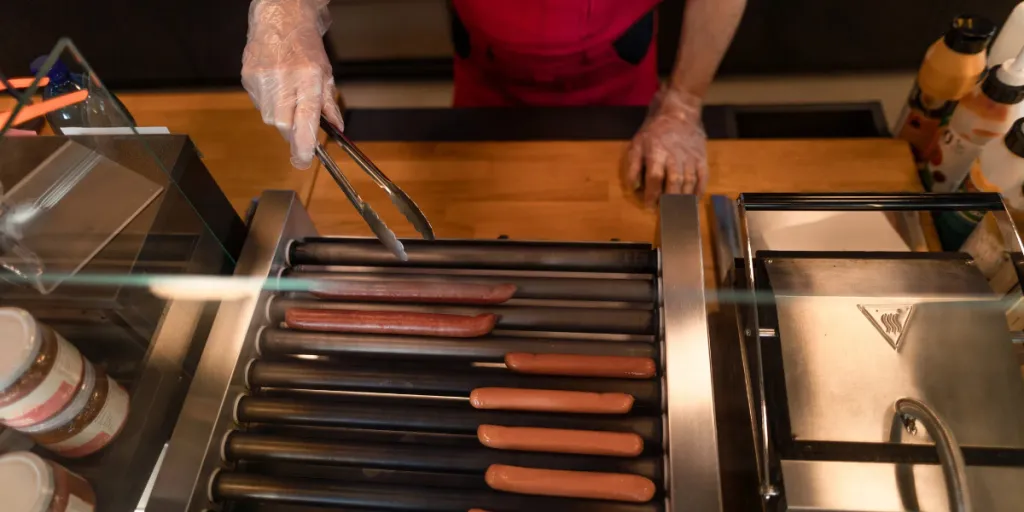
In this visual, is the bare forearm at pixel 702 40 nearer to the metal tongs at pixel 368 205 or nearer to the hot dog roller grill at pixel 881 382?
the hot dog roller grill at pixel 881 382

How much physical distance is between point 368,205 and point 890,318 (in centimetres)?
48

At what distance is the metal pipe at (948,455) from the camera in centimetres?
46

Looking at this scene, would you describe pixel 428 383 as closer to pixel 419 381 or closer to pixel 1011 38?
pixel 419 381

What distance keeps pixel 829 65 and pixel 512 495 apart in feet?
4.97

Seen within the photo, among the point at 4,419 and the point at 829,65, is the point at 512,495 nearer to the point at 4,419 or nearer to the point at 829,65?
the point at 4,419

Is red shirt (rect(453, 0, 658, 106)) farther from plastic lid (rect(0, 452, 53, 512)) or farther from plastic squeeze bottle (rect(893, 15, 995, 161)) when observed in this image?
plastic lid (rect(0, 452, 53, 512))

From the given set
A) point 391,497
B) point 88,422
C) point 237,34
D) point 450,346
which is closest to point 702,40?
point 450,346

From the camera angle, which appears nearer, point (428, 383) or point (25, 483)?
point (25, 483)

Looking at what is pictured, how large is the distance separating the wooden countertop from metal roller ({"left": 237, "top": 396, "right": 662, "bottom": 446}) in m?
0.33

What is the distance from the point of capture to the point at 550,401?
21.1 inches

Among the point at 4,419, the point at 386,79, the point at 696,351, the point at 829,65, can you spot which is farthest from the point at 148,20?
the point at 829,65

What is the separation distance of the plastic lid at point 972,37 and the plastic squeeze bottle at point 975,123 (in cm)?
7

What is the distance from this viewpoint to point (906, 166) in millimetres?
899

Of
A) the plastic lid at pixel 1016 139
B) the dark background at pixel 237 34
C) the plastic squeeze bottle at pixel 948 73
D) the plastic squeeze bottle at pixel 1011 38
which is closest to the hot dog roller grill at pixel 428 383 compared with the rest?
the plastic lid at pixel 1016 139
